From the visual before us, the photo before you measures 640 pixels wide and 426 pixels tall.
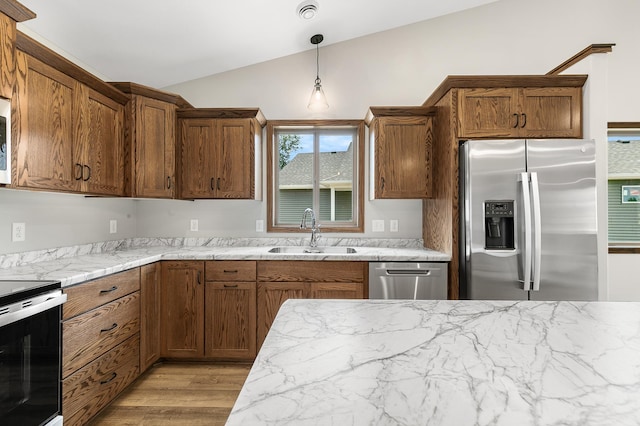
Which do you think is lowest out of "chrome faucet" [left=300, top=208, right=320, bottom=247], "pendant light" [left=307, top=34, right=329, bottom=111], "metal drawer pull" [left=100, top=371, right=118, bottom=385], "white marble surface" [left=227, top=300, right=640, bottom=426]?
"metal drawer pull" [left=100, top=371, right=118, bottom=385]

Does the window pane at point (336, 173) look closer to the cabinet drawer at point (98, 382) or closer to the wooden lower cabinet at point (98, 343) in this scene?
the wooden lower cabinet at point (98, 343)

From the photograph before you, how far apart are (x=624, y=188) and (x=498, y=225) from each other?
1807mm

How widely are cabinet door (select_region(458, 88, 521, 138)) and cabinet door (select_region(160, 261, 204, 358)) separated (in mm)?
2412

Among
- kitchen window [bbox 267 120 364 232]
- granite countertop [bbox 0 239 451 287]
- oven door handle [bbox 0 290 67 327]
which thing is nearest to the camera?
oven door handle [bbox 0 290 67 327]

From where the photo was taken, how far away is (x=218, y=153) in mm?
2979

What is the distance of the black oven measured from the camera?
134cm

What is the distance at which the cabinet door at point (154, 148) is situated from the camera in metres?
2.68

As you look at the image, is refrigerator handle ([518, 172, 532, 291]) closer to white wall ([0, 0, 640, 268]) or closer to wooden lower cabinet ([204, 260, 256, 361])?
white wall ([0, 0, 640, 268])

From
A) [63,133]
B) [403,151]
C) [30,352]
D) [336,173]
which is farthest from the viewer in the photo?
[336,173]

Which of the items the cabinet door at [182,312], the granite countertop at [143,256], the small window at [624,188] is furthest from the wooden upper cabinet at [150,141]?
the small window at [624,188]

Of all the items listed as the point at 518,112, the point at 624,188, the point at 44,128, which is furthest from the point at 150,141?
the point at 624,188

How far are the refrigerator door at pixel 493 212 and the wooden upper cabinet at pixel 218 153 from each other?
1.84 m

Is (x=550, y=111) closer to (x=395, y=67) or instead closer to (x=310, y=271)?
(x=395, y=67)

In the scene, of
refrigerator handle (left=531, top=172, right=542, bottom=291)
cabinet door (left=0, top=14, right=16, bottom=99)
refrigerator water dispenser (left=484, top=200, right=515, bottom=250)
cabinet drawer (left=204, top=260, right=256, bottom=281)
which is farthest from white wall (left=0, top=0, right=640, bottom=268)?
cabinet door (left=0, top=14, right=16, bottom=99)
